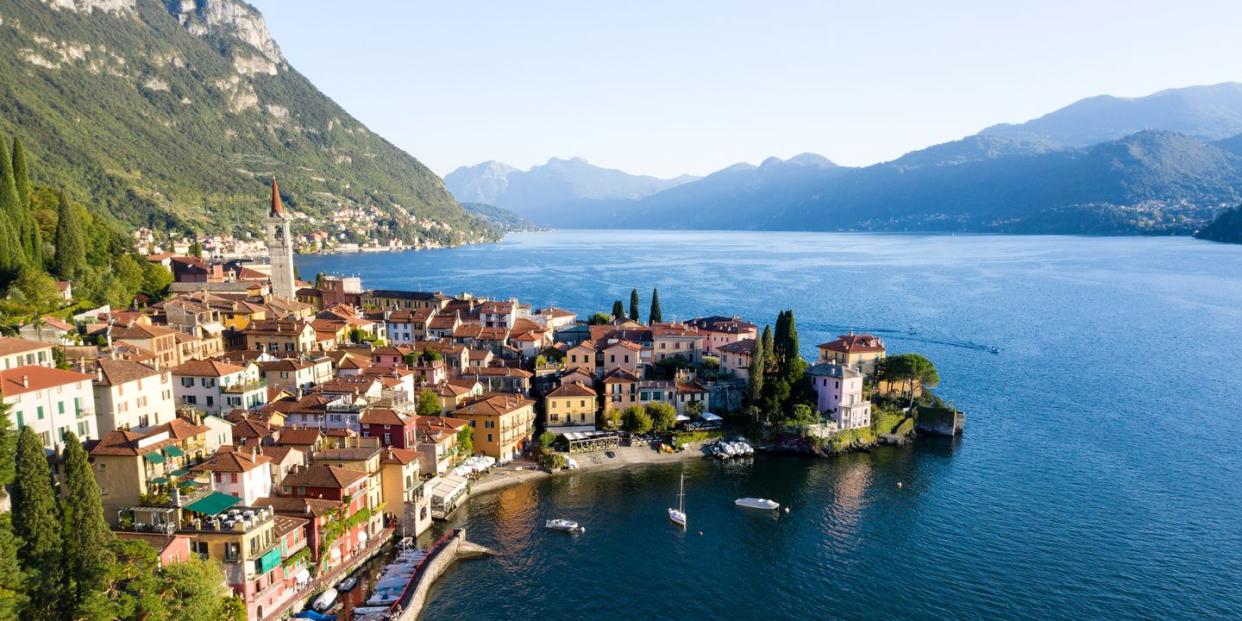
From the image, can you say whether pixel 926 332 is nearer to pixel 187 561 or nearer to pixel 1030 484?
pixel 1030 484

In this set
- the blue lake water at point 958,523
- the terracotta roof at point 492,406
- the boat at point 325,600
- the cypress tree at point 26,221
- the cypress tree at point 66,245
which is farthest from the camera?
the cypress tree at point 66,245

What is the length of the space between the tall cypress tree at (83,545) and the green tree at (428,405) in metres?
27.4

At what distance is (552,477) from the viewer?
51.1 meters

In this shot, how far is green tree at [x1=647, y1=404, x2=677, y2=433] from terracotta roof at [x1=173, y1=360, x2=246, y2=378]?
101 ft

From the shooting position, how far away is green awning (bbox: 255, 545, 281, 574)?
30.6 metres

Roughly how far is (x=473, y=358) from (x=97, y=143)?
524 feet

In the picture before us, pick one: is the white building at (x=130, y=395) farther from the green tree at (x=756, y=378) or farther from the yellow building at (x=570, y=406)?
the green tree at (x=756, y=378)

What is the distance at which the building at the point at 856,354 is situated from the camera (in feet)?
220

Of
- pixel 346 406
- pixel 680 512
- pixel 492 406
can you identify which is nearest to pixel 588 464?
pixel 492 406

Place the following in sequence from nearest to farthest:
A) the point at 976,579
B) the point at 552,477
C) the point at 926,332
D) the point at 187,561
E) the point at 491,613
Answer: the point at 187,561 → the point at 491,613 → the point at 976,579 → the point at 552,477 → the point at 926,332

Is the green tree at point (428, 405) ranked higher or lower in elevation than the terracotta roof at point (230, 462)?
lower

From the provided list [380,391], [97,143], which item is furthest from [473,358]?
[97,143]

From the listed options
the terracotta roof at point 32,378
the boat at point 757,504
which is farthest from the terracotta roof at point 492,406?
the terracotta roof at point 32,378

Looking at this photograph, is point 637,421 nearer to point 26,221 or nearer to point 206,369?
point 206,369
